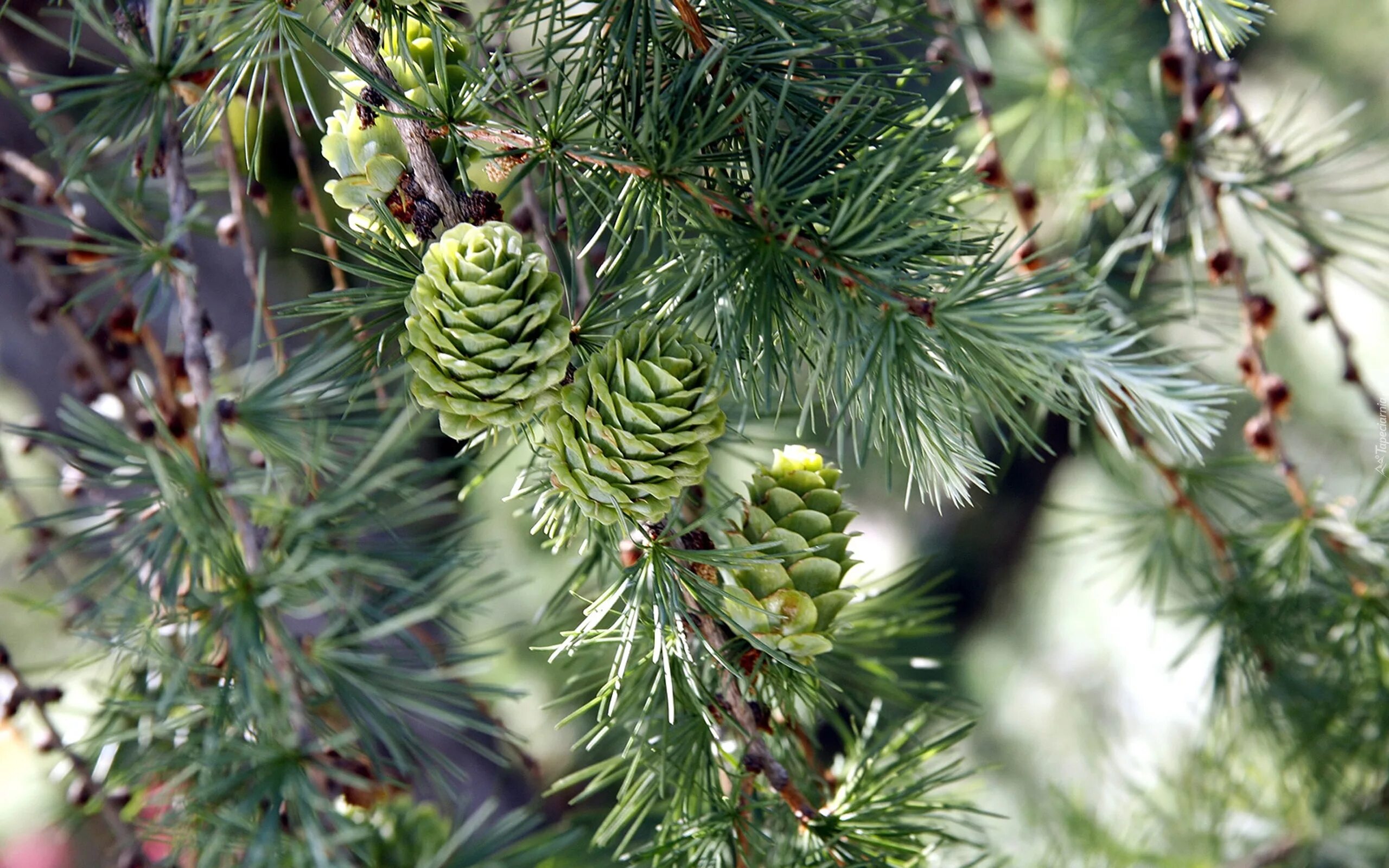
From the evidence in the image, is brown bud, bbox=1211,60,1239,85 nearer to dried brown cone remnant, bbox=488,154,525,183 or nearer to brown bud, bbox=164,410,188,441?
dried brown cone remnant, bbox=488,154,525,183

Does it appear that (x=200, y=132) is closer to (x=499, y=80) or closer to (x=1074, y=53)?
(x=499, y=80)

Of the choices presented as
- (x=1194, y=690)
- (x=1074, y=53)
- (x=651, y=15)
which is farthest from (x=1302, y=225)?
(x=1194, y=690)

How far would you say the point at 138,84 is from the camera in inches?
13.8

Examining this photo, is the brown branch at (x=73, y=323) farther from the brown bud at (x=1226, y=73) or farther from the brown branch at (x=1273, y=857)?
the brown branch at (x=1273, y=857)

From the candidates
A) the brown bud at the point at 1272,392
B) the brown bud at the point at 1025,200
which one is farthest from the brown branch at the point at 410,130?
the brown bud at the point at 1272,392

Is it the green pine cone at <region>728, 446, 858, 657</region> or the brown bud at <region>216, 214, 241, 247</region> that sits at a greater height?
the green pine cone at <region>728, 446, 858, 657</region>

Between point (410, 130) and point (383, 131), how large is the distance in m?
0.02

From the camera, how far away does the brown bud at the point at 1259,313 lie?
21.3 inches

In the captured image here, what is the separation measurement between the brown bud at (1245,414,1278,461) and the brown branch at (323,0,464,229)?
47cm

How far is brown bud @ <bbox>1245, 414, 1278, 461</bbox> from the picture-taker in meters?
0.55

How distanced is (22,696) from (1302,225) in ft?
2.37

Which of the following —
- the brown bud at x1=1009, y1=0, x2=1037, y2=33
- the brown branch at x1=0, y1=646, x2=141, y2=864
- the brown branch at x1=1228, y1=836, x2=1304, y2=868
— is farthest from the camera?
the brown branch at x1=1228, y1=836, x2=1304, y2=868

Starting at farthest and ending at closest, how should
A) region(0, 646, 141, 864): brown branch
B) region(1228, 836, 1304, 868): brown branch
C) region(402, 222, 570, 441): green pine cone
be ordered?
region(1228, 836, 1304, 868): brown branch
region(0, 646, 141, 864): brown branch
region(402, 222, 570, 441): green pine cone

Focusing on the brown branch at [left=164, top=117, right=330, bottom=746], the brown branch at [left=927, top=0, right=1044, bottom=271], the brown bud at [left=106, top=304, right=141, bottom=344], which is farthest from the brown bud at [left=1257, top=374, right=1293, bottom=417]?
the brown bud at [left=106, top=304, right=141, bottom=344]
